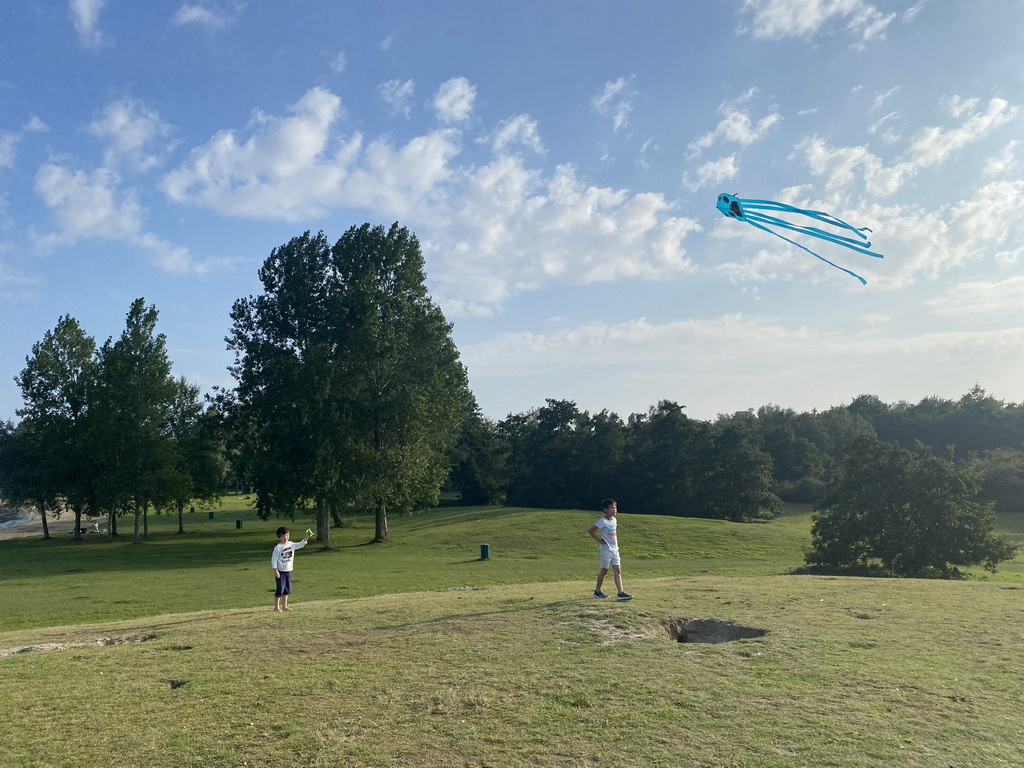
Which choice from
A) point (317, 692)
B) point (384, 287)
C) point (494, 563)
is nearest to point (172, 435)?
point (384, 287)

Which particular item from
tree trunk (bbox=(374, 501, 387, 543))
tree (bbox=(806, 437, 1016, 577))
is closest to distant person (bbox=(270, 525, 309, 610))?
tree (bbox=(806, 437, 1016, 577))

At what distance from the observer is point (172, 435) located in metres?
55.8

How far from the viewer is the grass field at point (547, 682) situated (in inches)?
270

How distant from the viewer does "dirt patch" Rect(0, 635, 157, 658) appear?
490 inches

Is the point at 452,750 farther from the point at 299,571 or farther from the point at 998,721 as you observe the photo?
the point at 299,571

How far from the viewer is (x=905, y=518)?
3056 cm

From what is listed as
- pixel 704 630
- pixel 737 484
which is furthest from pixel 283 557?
pixel 737 484

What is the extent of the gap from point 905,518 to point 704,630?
23.2 metres

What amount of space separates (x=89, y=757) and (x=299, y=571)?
2810 cm

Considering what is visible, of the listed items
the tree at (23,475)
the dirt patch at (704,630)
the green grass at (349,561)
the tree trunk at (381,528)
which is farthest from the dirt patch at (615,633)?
the tree at (23,475)

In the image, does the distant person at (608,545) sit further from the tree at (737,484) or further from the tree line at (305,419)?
the tree at (737,484)

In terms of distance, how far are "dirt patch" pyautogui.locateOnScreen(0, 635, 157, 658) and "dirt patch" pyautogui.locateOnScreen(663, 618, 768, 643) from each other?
991cm

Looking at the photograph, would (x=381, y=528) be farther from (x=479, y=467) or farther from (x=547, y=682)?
(x=547, y=682)

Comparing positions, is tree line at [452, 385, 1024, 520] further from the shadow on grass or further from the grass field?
the shadow on grass
